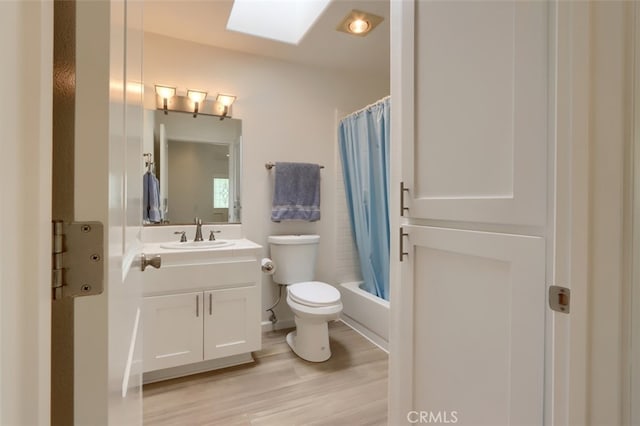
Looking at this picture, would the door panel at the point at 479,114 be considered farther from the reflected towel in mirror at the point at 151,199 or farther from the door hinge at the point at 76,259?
the reflected towel in mirror at the point at 151,199

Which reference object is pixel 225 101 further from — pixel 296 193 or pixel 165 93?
pixel 296 193

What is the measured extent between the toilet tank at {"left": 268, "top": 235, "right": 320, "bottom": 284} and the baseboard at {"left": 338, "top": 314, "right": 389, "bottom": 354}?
580 mm

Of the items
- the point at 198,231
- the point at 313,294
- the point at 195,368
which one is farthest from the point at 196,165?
the point at 195,368

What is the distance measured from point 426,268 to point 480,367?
0.34 m

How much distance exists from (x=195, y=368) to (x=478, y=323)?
177 centimetres

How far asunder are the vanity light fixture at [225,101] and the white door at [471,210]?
5.08ft

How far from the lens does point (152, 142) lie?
2219 millimetres

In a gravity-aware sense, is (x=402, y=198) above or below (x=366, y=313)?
above

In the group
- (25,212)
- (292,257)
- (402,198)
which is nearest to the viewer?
(25,212)

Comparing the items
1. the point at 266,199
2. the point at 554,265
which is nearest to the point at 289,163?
the point at 266,199

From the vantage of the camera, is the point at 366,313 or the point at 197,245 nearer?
the point at 197,245

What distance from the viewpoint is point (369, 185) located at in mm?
2545

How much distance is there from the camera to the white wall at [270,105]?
230cm

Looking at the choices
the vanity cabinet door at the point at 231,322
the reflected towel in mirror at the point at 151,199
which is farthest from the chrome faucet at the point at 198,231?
the vanity cabinet door at the point at 231,322
